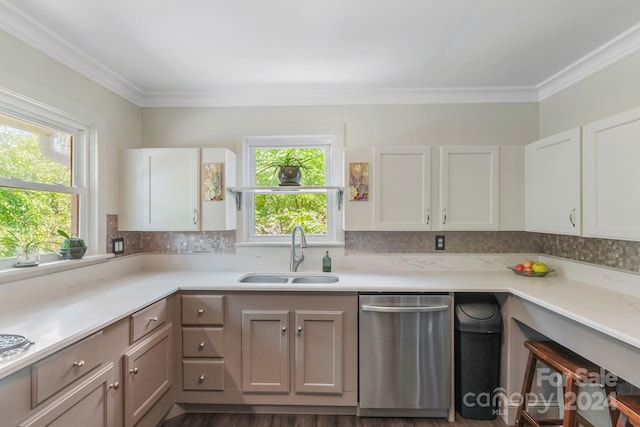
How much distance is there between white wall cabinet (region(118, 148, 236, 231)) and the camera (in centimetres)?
244

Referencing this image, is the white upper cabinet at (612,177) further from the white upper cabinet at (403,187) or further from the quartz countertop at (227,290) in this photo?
the white upper cabinet at (403,187)

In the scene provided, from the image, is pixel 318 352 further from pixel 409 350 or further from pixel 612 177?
pixel 612 177

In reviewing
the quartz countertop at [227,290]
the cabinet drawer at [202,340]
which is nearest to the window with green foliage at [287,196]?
the quartz countertop at [227,290]

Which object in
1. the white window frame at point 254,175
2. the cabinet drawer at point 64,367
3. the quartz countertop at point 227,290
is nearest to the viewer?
the cabinet drawer at point 64,367

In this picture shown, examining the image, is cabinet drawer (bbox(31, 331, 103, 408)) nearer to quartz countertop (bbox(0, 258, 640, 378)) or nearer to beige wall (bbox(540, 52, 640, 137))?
quartz countertop (bbox(0, 258, 640, 378))

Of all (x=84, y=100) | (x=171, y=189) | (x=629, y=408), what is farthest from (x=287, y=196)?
(x=629, y=408)

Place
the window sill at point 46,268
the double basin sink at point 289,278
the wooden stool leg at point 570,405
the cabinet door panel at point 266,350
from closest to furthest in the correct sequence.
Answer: the wooden stool leg at point 570,405, the window sill at point 46,268, the cabinet door panel at point 266,350, the double basin sink at point 289,278

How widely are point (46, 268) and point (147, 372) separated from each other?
839mm

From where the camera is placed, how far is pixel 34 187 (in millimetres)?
1839

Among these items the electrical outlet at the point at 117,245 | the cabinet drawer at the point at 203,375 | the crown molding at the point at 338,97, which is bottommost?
the cabinet drawer at the point at 203,375

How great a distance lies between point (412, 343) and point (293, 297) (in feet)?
2.77

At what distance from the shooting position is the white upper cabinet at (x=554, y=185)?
1.94 meters

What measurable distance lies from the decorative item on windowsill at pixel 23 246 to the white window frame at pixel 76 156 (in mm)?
46

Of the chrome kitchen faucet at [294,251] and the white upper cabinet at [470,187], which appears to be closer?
the white upper cabinet at [470,187]
